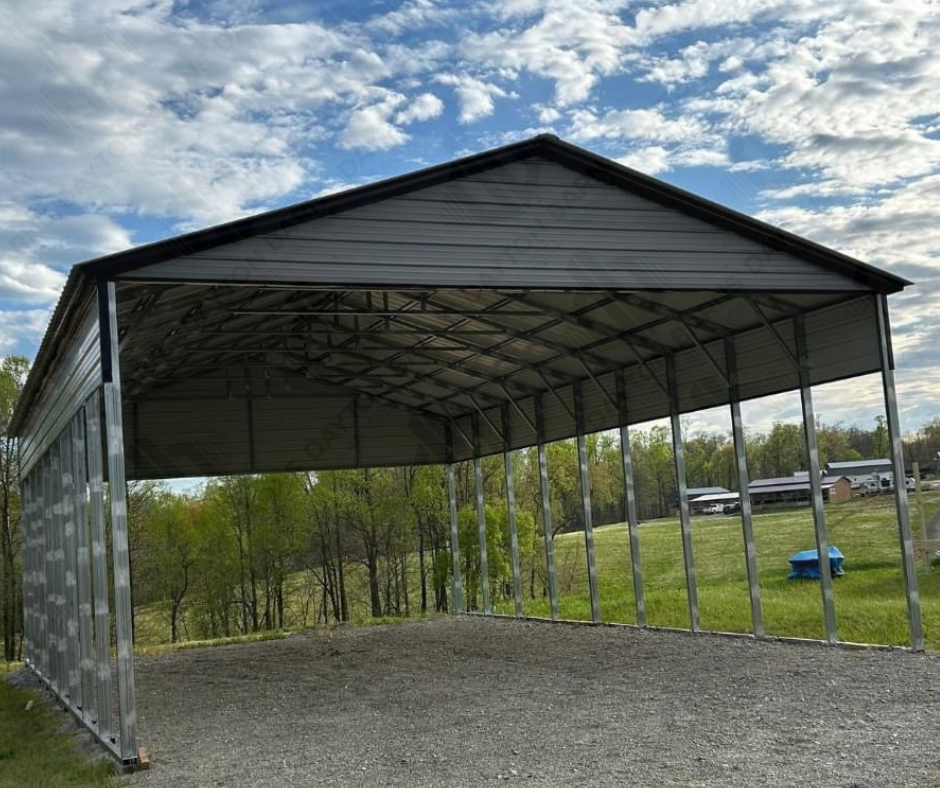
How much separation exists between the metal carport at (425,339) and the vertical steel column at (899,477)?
3cm

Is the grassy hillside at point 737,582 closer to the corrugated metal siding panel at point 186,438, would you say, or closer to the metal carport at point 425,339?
the metal carport at point 425,339

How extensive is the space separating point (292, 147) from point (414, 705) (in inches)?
233

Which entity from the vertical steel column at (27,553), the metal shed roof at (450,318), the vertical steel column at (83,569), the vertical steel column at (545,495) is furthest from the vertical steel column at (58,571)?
the vertical steel column at (545,495)

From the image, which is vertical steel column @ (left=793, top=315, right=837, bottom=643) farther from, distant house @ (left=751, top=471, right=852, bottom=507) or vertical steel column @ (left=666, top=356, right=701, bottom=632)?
distant house @ (left=751, top=471, right=852, bottom=507)

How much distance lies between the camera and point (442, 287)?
374 inches

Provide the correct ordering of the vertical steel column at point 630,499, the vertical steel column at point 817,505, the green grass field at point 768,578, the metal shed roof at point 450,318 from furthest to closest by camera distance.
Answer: the green grass field at point 768,578
the vertical steel column at point 630,499
the vertical steel column at point 817,505
the metal shed roof at point 450,318

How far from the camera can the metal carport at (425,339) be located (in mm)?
9055

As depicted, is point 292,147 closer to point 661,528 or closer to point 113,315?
point 113,315

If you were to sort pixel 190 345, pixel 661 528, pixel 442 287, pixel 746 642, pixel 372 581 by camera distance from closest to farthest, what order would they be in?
pixel 442 287 → pixel 746 642 → pixel 190 345 → pixel 372 581 → pixel 661 528

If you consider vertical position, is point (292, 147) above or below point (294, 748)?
above

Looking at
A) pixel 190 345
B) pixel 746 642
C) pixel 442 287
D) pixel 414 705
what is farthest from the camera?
pixel 190 345

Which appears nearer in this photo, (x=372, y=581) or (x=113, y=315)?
(x=113, y=315)

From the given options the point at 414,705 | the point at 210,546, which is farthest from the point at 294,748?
the point at 210,546

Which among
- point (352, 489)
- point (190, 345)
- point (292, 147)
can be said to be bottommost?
point (352, 489)
